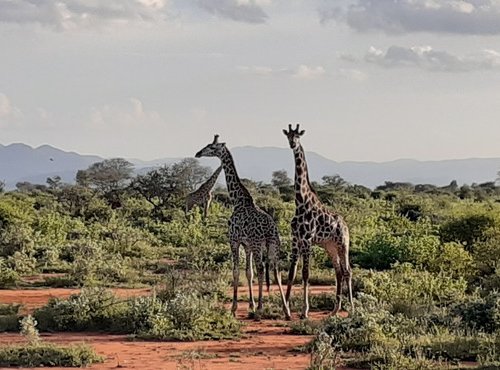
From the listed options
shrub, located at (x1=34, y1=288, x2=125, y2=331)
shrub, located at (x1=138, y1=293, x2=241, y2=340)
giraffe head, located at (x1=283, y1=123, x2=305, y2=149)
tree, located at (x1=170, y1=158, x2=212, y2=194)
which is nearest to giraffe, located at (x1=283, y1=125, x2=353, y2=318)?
giraffe head, located at (x1=283, y1=123, x2=305, y2=149)

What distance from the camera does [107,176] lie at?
54594mm

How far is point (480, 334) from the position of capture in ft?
37.1

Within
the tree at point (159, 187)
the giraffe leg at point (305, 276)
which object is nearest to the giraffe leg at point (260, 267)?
the giraffe leg at point (305, 276)

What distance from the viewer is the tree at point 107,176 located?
52.6m

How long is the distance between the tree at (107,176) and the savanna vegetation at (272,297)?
55.5ft

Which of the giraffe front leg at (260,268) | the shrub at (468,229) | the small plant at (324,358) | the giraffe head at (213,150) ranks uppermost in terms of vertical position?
the giraffe head at (213,150)

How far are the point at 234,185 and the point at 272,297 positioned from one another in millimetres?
2216

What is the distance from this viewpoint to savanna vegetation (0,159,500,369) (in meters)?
10.9

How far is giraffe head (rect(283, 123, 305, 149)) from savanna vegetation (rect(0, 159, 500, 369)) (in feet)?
8.58

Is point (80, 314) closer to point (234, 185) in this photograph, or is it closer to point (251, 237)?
point (251, 237)

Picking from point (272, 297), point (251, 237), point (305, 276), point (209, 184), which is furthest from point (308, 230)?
point (209, 184)

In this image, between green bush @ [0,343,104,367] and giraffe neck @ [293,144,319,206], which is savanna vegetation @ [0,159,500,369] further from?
giraffe neck @ [293,144,319,206]

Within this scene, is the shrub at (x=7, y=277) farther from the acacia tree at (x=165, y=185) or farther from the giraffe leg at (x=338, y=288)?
the acacia tree at (x=165, y=185)

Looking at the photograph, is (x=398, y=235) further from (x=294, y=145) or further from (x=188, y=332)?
(x=188, y=332)
